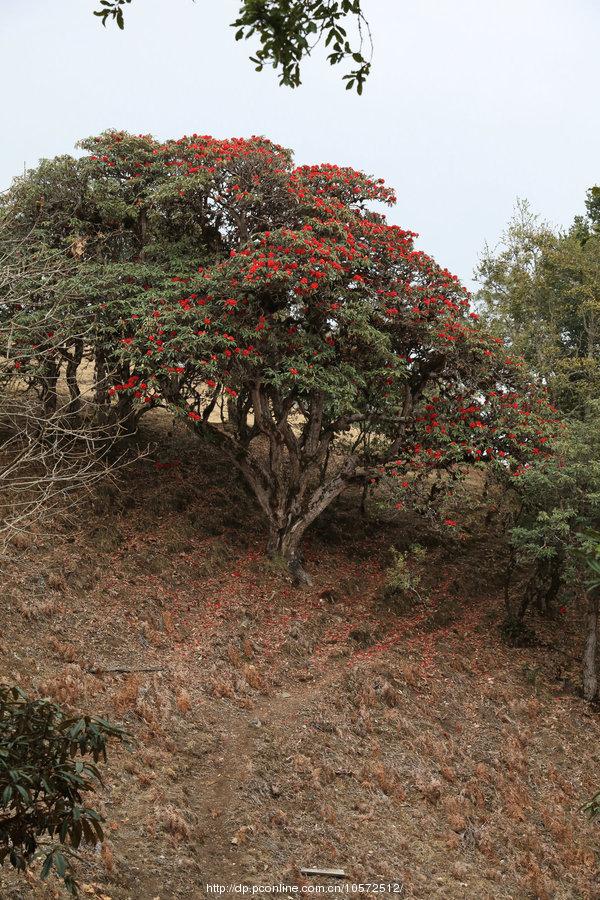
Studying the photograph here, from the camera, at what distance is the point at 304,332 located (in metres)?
17.3

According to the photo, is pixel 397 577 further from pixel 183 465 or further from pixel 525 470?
pixel 183 465

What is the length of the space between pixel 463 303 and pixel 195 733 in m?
11.3

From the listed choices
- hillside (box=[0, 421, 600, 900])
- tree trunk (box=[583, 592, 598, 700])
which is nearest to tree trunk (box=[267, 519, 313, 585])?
hillside (box=[0, 421, 600, 900])

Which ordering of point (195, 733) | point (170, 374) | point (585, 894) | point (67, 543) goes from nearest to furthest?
point (585, 894) → point (195, 733) → point (170, 374) → point (67, 543)

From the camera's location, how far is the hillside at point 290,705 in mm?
10875

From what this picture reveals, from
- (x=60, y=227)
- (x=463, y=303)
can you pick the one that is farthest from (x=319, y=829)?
(x=60, y=227)

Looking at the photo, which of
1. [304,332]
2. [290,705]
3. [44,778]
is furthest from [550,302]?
[44,778]

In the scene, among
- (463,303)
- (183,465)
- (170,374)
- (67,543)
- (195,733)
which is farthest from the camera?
(183,465)

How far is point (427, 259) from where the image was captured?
18250 mm

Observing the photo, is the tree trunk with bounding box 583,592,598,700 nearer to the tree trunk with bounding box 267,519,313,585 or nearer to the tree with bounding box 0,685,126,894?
the tree trunk with bounding box 267,519,313,585

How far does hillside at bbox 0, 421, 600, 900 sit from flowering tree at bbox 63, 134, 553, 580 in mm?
2169

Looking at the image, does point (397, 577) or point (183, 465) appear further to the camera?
point (183, 465)

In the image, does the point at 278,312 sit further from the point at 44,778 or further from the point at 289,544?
the point at 44,778

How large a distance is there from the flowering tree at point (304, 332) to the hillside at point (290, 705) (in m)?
2.17
